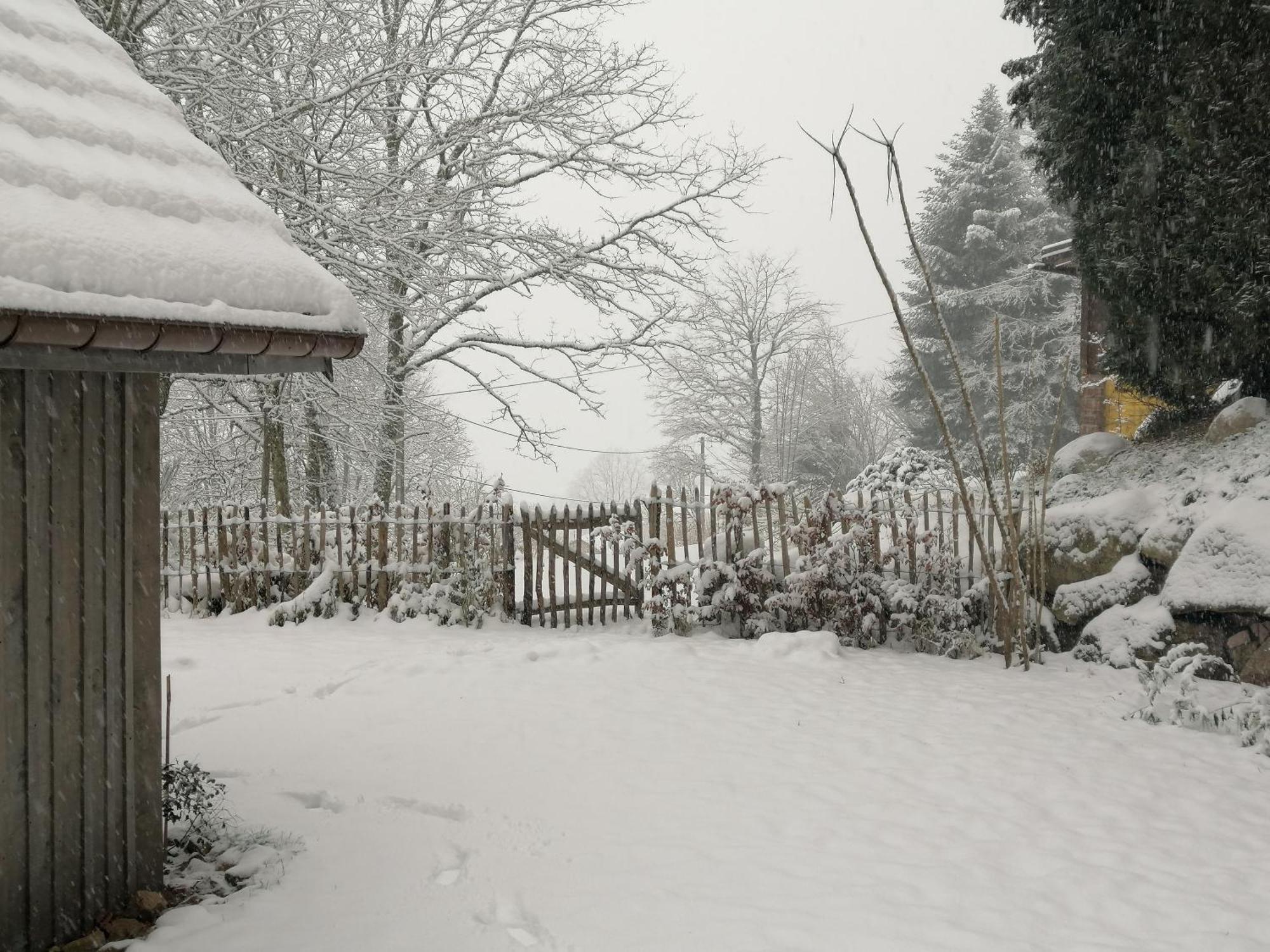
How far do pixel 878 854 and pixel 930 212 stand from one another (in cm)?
2771

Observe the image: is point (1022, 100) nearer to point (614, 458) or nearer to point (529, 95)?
point (529, 95)

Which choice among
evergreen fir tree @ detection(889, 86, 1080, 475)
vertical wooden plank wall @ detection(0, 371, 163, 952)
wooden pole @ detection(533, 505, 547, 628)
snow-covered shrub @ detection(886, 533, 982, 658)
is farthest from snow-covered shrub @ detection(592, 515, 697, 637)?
evergreen fir tree @ detection(889, 86, 1080, 475)

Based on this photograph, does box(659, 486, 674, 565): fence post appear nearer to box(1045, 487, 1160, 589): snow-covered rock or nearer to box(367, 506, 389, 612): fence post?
box(367, 506, 389, 612): fence post

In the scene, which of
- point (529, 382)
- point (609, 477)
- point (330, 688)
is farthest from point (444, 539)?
point (609, 477)

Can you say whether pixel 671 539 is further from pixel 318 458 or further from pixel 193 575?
pixel 318 458

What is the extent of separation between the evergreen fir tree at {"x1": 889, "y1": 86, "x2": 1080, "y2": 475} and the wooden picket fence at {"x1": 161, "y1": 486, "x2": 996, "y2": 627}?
1813cm

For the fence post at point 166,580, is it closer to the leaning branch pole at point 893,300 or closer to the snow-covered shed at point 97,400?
the snow-covered shed at point 97,400

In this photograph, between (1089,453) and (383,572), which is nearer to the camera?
(383,572)

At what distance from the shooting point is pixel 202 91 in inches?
328

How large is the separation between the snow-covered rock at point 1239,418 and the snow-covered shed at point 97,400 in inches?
315

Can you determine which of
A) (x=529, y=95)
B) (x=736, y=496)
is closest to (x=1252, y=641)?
(x=736, y=496)

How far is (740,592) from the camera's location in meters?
8.60

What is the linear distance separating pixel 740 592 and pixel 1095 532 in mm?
3195

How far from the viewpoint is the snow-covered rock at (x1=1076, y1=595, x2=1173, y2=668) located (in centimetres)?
712
